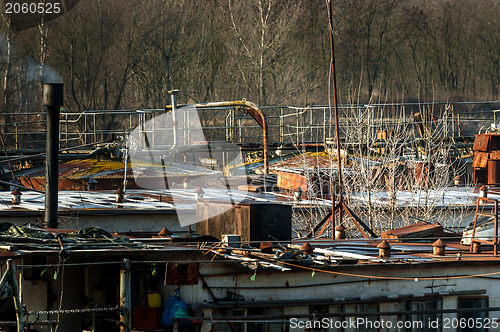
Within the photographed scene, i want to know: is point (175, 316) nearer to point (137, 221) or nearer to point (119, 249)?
point (119, 249)

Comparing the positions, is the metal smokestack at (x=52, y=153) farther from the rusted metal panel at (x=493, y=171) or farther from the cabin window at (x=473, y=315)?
the rusted metal panel at (x=493, y=171)

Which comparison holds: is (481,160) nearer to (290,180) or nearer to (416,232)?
(290,180)

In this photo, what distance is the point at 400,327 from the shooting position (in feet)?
44.6

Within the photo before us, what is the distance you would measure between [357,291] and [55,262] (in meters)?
4.90

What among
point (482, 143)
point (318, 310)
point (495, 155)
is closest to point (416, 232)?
point (318, 310)

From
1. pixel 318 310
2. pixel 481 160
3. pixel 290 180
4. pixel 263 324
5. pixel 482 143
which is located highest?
pixel 482 143

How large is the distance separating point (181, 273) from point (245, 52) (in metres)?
35.0

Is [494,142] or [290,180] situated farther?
[494,142]

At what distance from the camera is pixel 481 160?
27234 mm

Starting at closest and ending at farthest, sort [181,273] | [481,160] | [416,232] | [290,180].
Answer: [181,273], [416,232], [290,180], [481,160]

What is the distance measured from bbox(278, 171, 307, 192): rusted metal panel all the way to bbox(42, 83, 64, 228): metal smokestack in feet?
29.9

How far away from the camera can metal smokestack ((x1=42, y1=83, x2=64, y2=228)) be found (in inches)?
615

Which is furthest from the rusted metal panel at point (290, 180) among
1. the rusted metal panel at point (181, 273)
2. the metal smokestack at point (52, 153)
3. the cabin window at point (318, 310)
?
the rusted metal panel at point (181, 273)

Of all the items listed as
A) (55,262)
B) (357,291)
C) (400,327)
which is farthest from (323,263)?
(55,262)
